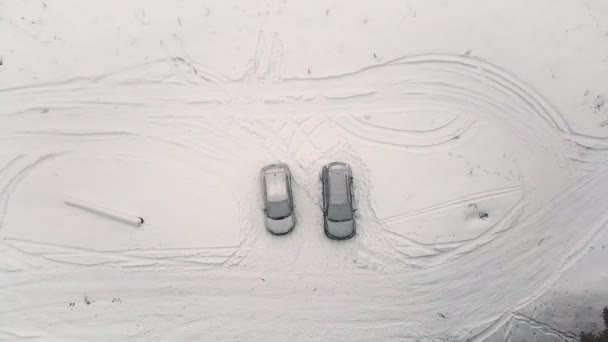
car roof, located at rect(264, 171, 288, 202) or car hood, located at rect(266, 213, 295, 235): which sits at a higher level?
car roof, located at rect(264, 171, 288, 202)

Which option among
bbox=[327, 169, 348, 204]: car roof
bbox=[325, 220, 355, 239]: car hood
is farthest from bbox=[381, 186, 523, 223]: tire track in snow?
bbox=[327, 169, 348, 204]: car roof

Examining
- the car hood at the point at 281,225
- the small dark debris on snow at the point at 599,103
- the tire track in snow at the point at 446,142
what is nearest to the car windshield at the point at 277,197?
the car hood at the point at 281,225

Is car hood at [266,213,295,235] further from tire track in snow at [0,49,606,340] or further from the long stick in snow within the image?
the long stick in snow

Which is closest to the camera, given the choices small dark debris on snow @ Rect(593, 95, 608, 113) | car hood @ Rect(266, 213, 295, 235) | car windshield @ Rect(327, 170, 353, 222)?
car windshield @ Rect(327, 170, 353, 222)

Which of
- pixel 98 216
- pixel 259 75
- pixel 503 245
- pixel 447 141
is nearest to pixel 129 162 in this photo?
pixel 98 216

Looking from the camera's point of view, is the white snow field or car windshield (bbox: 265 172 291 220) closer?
car windshield (bbox: 265 172 291 220)

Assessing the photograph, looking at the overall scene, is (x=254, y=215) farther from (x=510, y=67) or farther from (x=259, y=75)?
(x=510, y=67)

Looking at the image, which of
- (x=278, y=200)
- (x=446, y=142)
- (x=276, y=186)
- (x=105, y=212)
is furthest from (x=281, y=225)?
(x=446, y=142)
